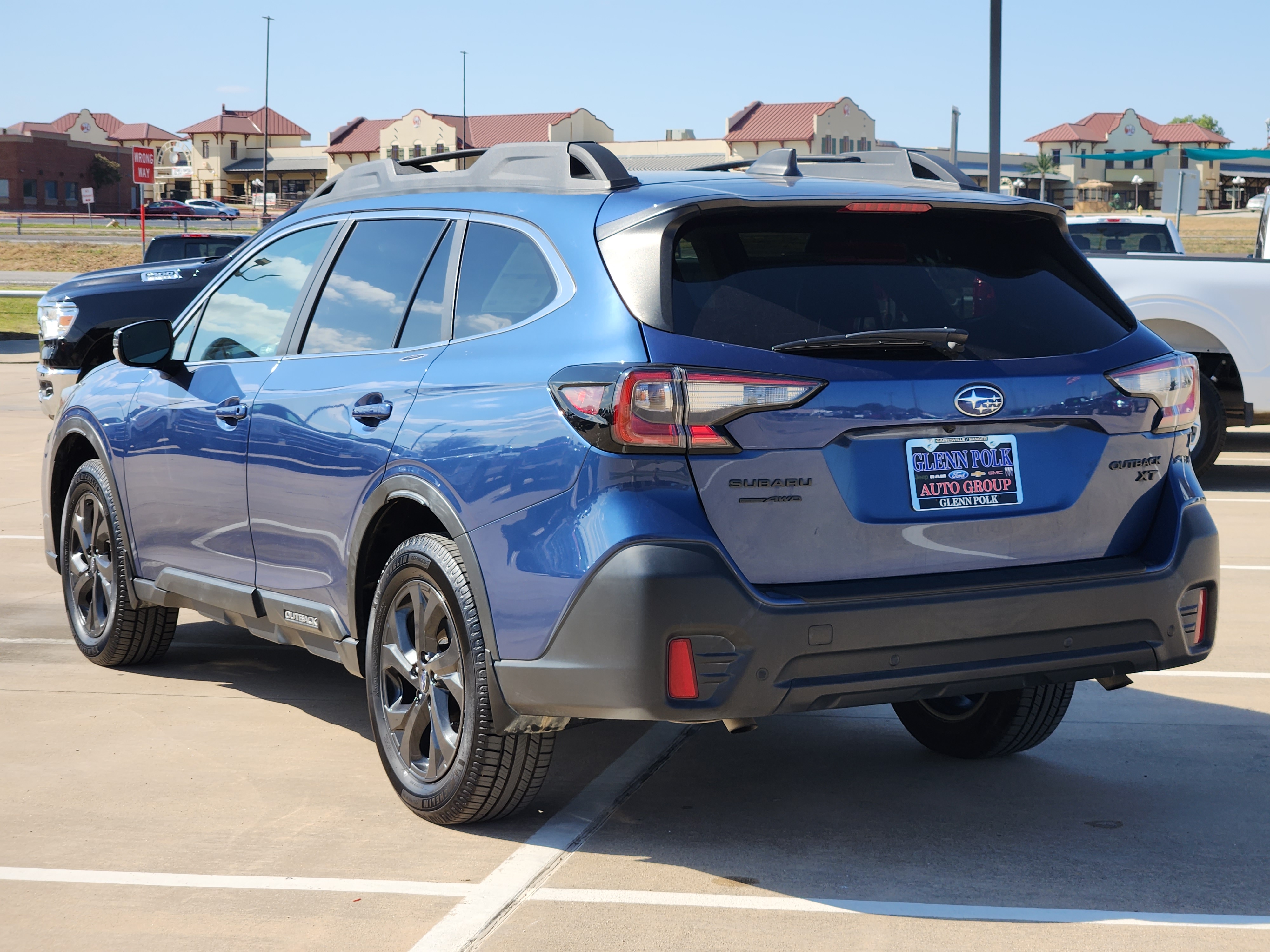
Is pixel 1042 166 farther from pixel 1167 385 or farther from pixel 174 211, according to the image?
pixel 1167 385

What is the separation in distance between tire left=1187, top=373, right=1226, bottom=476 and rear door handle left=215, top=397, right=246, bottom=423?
7.78 m

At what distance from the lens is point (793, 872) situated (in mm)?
4152

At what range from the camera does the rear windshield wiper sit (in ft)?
12.7

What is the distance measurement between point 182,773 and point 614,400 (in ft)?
7.38

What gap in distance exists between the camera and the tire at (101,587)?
6289 millimetres

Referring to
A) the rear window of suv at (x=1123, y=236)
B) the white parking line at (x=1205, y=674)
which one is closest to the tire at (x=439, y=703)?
the white parking line at (x=1205, y=674)

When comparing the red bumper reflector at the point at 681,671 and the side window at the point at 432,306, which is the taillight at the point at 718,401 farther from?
the side window at the point at 432,306

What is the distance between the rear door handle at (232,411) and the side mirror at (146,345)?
0.55m

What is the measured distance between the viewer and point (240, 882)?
161 inches

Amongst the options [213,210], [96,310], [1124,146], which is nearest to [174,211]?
[213,210]

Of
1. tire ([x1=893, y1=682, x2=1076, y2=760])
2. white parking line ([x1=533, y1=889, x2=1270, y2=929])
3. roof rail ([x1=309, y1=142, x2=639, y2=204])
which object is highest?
roof rail ([x1=309, y1=142, x2=639, y2=204])

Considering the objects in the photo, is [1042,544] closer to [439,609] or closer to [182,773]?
[439,609]

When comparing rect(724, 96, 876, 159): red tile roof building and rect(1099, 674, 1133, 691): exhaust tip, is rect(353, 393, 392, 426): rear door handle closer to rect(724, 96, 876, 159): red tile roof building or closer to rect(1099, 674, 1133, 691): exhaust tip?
rect(1099, 674, 1133, 691): exhaust tip

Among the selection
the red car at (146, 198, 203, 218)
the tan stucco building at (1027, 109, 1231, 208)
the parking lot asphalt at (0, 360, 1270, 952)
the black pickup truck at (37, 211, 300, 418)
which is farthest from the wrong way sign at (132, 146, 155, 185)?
the tan stucco building at (1027, 109, 1231, 208)
